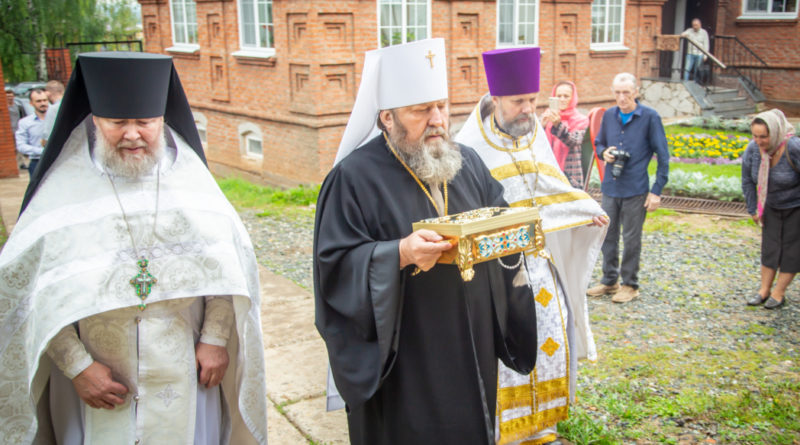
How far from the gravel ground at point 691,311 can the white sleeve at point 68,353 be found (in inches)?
Answer: 122

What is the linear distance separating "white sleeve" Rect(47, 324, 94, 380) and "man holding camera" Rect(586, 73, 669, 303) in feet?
16.8

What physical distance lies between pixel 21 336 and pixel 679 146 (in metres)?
14.0

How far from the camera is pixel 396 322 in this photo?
2932mm

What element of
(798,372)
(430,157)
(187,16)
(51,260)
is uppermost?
(187,16)

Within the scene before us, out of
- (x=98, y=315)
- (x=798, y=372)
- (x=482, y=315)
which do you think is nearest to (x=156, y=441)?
(x=98, y=315)

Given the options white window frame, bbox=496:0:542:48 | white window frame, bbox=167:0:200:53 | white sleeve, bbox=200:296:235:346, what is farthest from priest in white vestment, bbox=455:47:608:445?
white window frame, bbox=167:0:200:53

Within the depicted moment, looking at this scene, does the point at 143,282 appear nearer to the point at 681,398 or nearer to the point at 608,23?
the point at 681,398

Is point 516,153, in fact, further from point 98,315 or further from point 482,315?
point 98,315

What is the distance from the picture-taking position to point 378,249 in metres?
2.88

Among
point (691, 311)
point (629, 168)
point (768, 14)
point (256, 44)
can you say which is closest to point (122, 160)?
point (629, 168)

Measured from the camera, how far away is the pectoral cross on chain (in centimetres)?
285

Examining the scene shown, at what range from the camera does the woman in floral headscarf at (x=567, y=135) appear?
6.85 m

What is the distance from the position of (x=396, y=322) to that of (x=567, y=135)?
14.4 ft

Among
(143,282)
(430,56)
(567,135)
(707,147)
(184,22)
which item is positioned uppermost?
(184,22)
